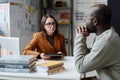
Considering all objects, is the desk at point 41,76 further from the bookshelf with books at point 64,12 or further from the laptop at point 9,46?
the bookshelf with books at point 64,12

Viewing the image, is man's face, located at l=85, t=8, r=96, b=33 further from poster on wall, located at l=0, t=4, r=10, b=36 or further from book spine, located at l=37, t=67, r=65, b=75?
poster on wall, located at l=0, t=4, r=10, b=36

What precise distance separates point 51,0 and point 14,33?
147cm

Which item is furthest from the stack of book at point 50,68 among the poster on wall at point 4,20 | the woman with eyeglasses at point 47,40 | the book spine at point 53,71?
the poster on wall at point 4,20

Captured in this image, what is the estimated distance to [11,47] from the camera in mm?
2088

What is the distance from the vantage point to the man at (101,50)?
1515 mm

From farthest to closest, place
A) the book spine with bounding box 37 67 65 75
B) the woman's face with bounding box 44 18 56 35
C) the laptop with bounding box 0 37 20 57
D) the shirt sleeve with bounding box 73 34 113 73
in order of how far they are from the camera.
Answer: the woman's face with bounding box 44 18 56 35
the laptop with bounding box 0 37 20 57
the book spine with bounding box 37 67 65 75
the shirt sleeve with bounding box 73 34 113 73

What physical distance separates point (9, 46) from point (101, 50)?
94 cm

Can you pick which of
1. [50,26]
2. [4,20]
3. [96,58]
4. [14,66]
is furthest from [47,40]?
[96,58]

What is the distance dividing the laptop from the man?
65cm

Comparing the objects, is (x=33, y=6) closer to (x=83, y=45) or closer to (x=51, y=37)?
(x=51, y=37)

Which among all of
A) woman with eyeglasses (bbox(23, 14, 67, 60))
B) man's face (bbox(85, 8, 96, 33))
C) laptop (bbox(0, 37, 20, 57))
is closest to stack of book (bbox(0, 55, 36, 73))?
laptop (bbox(0, 37, 20, 57))

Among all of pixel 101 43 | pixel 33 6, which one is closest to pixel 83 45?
pixel 101 43

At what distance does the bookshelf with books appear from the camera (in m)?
4.34

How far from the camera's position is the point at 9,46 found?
2.10m
